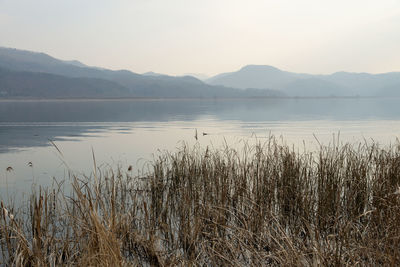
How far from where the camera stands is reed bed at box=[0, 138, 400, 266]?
3961mm

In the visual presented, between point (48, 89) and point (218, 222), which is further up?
point (48, 89)

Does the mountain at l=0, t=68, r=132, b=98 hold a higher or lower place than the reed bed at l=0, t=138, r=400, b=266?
higher

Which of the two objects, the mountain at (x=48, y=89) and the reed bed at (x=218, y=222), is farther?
the mountain at (x=48, y=89)

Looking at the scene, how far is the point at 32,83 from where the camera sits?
194m

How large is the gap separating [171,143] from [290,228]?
41.3 ft

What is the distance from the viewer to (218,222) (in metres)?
5.27

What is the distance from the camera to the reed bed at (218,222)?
13.0ft

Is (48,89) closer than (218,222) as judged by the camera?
No

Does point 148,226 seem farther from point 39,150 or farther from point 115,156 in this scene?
point 39,150

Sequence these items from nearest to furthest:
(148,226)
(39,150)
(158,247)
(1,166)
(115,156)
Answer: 1. (158,247)
2. (148,226)
3. (1,166)
4. (115,156)
5. (39,150)

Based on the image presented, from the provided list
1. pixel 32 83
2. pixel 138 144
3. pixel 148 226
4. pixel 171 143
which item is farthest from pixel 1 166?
pixel 32 83

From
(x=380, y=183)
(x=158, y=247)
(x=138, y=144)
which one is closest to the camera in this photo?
(x=158, y=247)

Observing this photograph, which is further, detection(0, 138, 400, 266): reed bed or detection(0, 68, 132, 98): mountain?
detection(0, 68, 132, 98): mountain

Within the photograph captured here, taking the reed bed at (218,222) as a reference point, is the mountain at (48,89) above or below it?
above
